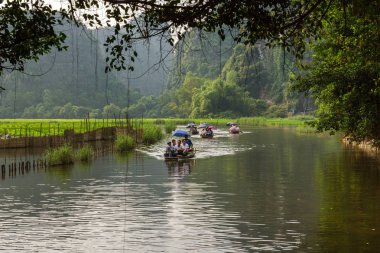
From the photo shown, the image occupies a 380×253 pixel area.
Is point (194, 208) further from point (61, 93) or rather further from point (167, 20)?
Result: point (61, 93)

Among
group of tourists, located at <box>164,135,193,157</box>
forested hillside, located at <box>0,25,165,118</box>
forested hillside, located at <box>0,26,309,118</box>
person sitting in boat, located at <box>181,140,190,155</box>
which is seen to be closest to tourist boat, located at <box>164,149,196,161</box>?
group of tourists, located at <box>164,135,193,157</box>

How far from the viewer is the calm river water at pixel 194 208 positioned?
1655 cm

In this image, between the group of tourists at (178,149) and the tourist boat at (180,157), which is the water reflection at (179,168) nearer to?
the tourist boat at (180,157)

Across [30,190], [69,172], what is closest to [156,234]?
[30,190]

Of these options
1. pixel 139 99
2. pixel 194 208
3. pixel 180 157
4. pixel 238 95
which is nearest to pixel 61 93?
pixel 139 99

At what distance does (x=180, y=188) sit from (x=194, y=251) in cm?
1367

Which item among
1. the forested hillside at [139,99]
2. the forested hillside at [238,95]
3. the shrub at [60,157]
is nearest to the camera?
the shrub at [60,157]

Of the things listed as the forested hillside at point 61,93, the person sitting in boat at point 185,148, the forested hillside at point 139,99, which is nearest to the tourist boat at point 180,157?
the person sitting in boat at point 185,148

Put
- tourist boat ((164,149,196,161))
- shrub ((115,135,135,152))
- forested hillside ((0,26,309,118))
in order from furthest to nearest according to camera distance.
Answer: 1. forested hillside ((0,26,309,118))
2. shrub ((115,135,135,152))
3. tourist boat ((164,149,196,161))

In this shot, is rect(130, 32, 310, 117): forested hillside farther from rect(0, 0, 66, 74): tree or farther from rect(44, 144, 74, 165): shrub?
rect(0, 0, 66, 74): tree

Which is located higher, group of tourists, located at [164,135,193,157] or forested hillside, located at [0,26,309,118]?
forested hillside, located at [0,26,309,118]

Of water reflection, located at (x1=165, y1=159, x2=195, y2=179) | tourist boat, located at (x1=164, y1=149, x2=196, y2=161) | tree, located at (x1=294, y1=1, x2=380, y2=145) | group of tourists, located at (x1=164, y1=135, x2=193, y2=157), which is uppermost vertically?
tree, located at (x1=294, y1=1, x2=380, y2=145)

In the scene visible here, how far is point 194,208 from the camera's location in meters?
22.5

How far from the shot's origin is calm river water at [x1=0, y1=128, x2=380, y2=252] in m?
16.5
